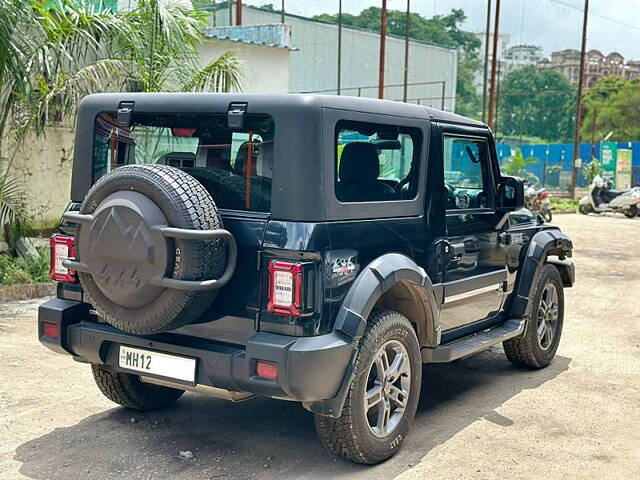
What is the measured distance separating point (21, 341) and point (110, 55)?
4.58 m

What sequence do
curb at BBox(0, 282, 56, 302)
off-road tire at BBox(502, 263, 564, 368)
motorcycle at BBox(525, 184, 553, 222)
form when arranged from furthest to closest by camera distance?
motorcycle at BBox(525, 184, 553, 222)
curb at BBox(0, 282, 56, 302)
off-road tire at BBox(502, 263, 564, 368)

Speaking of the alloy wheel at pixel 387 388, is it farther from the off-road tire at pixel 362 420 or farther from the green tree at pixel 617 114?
the green tree at pixel 617 114

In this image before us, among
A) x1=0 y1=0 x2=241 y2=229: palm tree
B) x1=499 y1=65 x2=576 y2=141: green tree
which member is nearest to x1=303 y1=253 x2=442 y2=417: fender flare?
x1=0 y1=0 x2=241 y2=229: palm tree

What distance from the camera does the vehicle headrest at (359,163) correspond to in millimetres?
4352

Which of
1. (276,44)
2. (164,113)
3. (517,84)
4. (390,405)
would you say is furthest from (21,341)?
(517,84)

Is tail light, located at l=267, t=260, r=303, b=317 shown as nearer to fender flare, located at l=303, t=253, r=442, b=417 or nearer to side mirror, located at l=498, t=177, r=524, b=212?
fender flare, located at l=303, t=253, r=442, b=417

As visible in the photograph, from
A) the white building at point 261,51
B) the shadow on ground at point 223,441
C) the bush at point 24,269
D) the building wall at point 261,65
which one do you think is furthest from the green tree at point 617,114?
the shadow on ground at point 223,441

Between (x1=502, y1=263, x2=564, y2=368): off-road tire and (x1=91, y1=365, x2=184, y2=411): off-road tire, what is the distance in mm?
2728

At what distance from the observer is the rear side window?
14.0 ft

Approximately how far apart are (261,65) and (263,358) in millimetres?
12688

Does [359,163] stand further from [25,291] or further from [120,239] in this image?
[25,291]

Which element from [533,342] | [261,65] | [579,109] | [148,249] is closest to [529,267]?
[533,342]

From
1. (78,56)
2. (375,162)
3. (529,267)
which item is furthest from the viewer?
(78,56)

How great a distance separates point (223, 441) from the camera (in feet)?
15.4
